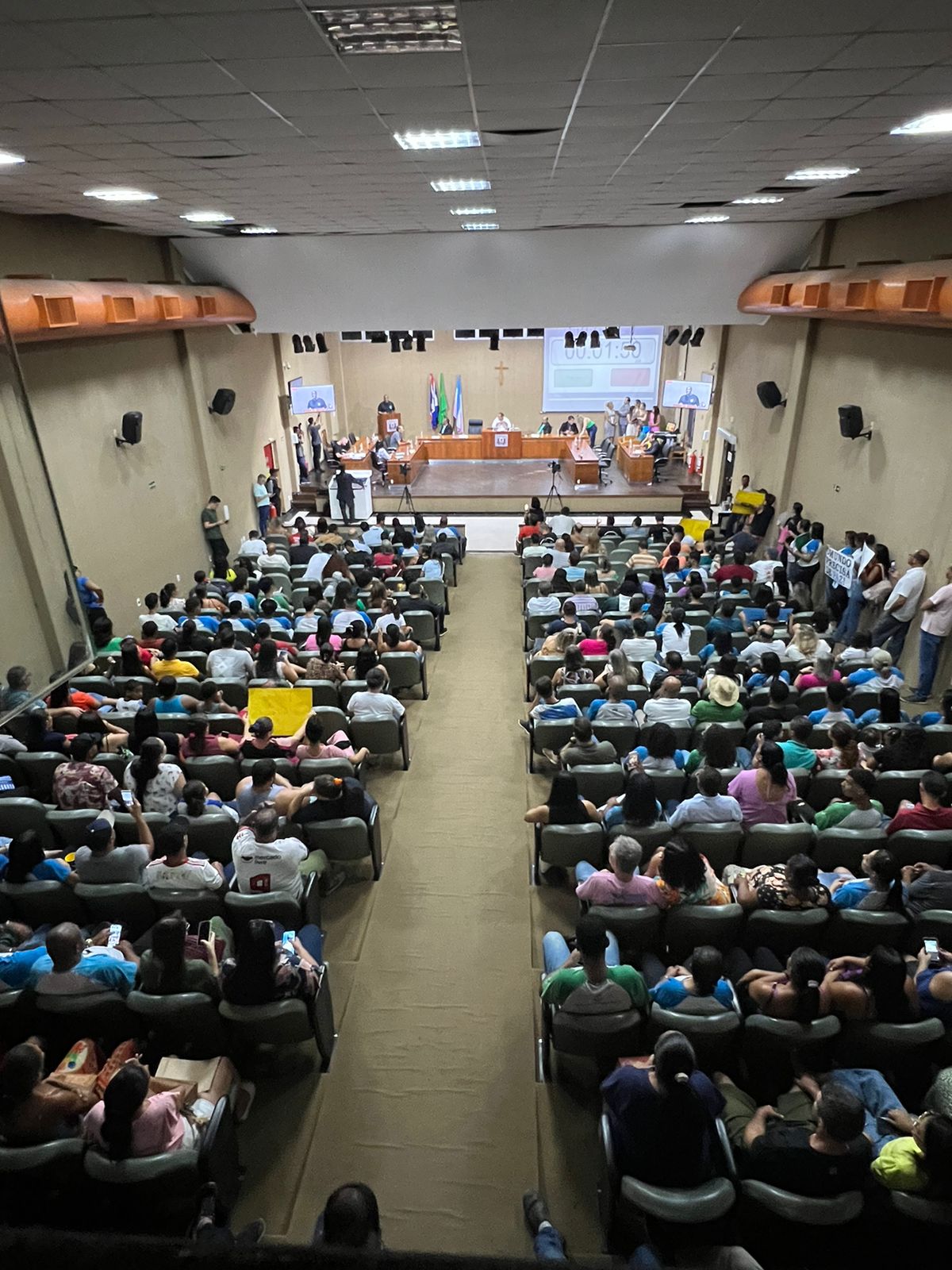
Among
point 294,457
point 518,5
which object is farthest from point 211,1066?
point 294,457

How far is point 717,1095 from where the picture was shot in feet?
8.57

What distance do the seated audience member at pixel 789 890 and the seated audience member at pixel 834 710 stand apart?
1736 millimetres

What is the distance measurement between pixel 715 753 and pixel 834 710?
1.10m

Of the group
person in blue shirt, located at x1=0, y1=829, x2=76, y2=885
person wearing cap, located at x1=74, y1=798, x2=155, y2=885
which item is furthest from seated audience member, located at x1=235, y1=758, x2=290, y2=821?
person in blue shirt, located at x1=0, y1=829, x2=76, y2=885

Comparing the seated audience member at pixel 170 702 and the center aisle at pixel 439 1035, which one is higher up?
the seated audience member at pixel 170 702

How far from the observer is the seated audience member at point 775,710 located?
5.20m

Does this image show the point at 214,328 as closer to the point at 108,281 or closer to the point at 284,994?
the point at 108,281

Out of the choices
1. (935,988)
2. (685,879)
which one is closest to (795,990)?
(935,988)

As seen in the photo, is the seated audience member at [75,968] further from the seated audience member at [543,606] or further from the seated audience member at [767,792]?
the seated audience member at [543,606]

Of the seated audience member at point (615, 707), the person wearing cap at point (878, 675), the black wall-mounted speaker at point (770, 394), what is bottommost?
the person wearing cap at point (878, 675)

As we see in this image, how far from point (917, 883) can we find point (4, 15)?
520cm

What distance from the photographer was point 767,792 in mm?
4102

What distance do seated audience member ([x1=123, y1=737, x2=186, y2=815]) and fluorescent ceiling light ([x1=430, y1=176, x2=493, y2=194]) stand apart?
541cm

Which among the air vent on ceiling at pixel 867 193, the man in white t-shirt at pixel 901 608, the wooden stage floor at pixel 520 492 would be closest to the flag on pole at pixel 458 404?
the wooden stage floor at pixel 520 492
